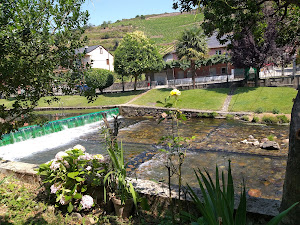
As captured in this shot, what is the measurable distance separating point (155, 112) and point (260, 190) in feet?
48.2

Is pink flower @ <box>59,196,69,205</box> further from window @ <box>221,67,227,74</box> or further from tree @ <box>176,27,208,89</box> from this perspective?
window @ <box>221,67,227,74</box>

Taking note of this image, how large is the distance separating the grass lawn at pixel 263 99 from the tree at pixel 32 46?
1603 centimetres

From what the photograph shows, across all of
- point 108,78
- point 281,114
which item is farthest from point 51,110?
point 281,114

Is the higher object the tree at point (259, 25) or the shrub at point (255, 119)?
the tree at point (259, 25)

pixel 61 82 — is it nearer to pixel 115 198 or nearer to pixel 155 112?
pixel 115 198

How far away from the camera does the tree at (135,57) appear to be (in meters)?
27.0

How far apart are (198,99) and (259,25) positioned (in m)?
16.0

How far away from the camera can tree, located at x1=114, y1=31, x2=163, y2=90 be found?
88.5ft

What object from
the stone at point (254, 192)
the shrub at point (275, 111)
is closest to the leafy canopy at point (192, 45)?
the shrub at point (275, 111)

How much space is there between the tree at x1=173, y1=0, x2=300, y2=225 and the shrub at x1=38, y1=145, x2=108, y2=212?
2.55 meters

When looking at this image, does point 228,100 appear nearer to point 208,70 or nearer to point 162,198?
point 162,198

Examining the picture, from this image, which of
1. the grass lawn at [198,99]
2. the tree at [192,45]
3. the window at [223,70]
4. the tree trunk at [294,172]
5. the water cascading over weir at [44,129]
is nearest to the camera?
the tree trunk at [294,172]

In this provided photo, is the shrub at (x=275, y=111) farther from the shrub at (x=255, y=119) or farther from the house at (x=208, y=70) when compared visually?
the house at (x=208, y=70)

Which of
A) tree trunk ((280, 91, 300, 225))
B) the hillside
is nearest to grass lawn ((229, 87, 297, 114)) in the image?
tree trunk ((280, 91, 300, 225))
